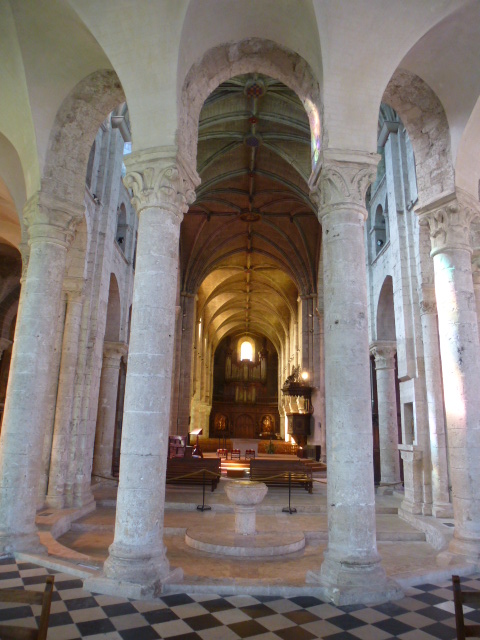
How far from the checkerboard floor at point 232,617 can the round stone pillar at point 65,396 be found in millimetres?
4604

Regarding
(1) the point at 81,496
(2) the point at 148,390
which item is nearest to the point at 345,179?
(2) the point at 148,390

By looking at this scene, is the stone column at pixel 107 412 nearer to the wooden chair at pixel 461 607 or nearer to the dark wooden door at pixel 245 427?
the wooden chair at pixel 461 607

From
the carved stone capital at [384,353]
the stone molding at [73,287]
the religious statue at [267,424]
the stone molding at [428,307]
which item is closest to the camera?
the stone molding at [428,307]

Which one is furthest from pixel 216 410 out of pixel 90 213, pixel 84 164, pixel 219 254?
pixel 84 164

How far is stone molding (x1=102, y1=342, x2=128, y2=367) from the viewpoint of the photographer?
1457 cm

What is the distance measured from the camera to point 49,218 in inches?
300

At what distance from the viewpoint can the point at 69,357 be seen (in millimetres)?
10570

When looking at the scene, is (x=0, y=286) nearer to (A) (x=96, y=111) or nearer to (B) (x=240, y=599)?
(A) (x=96, y=111)

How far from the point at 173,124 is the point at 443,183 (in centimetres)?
482

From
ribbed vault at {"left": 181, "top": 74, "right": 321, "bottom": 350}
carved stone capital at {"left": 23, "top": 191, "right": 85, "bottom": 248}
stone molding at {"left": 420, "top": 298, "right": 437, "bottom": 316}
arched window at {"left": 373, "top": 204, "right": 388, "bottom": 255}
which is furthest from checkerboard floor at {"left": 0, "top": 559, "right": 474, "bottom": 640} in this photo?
ribbed vault at {"left": 181, "top": 74, "right": 321, "bottom": 350}

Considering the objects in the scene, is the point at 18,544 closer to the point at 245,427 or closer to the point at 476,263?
the point at 476,263

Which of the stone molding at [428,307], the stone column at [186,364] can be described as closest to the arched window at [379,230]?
the stone molding at [428,307]

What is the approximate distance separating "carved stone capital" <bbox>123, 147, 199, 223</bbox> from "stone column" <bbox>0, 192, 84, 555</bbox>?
6.69 ft

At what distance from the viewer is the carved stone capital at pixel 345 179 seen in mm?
6216
